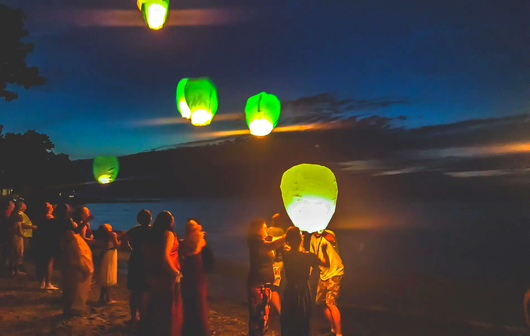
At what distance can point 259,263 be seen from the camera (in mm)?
4055

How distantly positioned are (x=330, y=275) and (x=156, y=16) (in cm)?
332

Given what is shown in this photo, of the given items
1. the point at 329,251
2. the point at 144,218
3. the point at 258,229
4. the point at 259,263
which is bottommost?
the point at 259,263

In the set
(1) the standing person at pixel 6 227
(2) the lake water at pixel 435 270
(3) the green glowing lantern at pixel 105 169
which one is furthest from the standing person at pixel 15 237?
(2) the lake water at pixel 435 270

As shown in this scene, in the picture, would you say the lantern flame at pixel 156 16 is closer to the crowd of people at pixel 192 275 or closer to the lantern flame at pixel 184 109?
the lantern flame at pixel 184 109

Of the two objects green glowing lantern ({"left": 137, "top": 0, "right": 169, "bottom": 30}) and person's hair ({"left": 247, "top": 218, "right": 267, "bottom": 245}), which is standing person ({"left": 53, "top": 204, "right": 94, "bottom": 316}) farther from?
green glowing lantern ({"left": 137, "top": 0, "right": 169, "bottom": 30})

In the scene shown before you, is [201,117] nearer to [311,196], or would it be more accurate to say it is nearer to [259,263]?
[311,196]

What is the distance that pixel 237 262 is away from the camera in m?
18.1

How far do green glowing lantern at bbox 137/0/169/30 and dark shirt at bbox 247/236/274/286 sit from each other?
2.31 metres

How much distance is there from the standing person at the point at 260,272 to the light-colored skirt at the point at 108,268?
2.42 meters

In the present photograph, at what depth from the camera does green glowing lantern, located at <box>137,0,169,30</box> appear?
3693mm

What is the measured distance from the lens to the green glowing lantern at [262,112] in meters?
4.58

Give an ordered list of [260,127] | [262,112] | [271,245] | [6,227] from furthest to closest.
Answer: [6,227] < [260,127] < [262,112] < [271,245]

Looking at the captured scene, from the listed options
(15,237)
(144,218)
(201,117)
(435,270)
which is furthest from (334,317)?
(435,270)

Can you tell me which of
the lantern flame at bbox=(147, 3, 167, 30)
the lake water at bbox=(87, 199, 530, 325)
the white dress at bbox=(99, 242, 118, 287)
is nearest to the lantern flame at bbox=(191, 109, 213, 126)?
the lantern flame at bbox=(147, 3, 167, 30)
